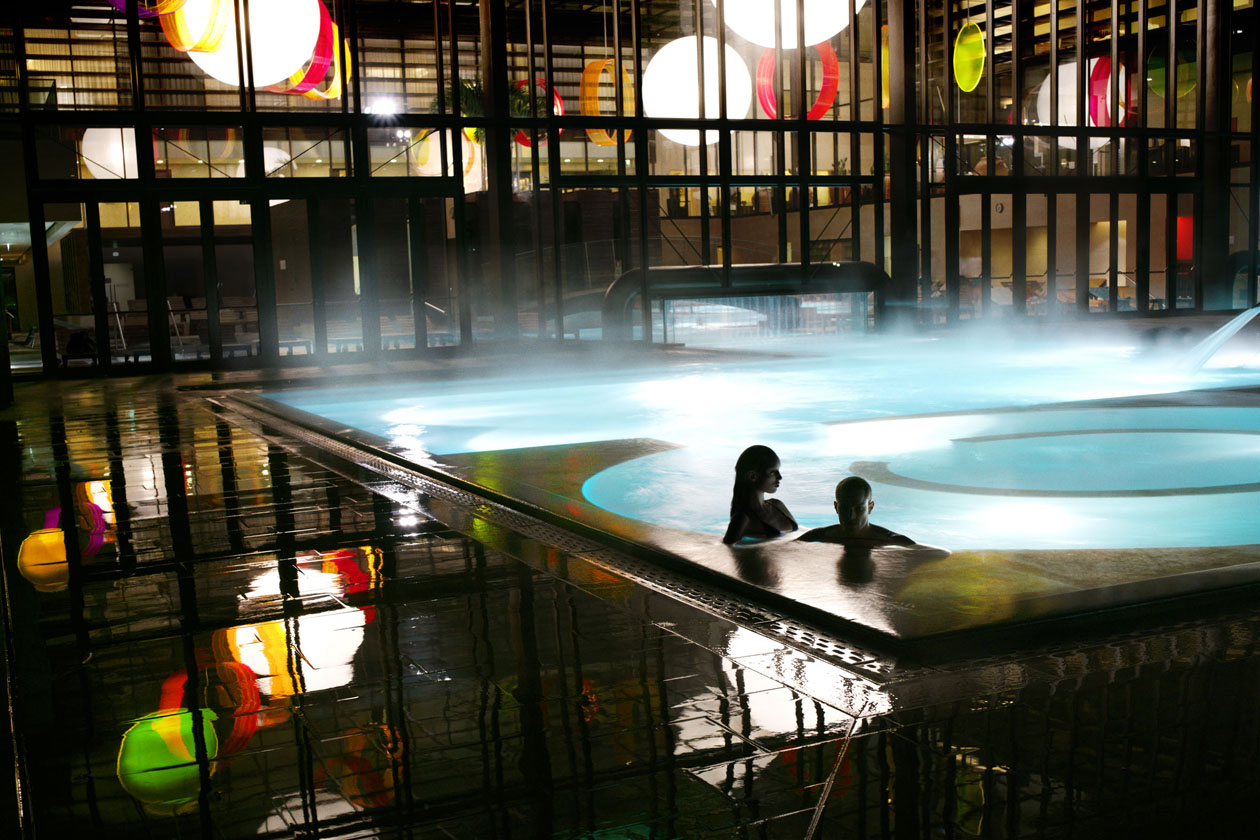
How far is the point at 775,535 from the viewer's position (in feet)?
18.0

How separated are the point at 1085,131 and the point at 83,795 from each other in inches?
911

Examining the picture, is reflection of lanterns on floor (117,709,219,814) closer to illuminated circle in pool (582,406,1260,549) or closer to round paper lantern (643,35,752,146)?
illuminated circle in pool (582,406,1260,549)

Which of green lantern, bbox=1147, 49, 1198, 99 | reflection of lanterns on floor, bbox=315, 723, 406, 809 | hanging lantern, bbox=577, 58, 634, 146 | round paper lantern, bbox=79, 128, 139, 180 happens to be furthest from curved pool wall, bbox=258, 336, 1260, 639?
green lantern, bbox=1147, 49, 1198, 99

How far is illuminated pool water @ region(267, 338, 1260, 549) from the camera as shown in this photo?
6984mm

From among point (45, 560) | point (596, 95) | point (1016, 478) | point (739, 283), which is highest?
point (596, 95)

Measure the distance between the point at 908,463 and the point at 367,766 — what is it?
6730 mm

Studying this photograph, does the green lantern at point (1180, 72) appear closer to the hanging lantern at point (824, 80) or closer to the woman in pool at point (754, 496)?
the hanging lantern at point (824, 80)

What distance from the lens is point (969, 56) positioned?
18969 mm

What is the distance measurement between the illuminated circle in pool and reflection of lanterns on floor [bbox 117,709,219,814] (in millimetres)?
3864

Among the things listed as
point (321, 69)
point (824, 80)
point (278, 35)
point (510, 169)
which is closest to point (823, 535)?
point (278, 35)

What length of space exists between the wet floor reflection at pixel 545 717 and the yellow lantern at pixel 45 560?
38 millimetres

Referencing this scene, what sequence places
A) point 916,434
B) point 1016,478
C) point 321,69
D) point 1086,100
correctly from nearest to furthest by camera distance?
point 1016,478 < point 916,434 < point 321,69 < point 1086,100

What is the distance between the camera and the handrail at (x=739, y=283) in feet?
65.2

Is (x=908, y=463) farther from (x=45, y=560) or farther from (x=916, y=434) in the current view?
(x=45, y=560)
